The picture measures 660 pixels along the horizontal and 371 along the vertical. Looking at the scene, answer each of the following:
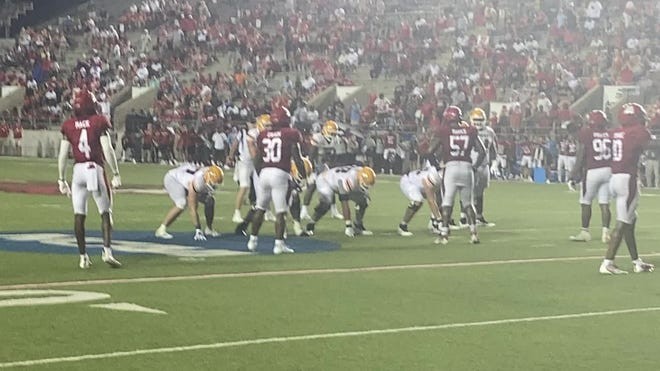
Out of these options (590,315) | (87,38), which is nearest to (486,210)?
(590,315)

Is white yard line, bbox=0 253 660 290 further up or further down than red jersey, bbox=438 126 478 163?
further down

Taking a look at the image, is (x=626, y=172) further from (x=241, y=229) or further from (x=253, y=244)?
(x=241, y=229)

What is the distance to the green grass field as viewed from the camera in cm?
783

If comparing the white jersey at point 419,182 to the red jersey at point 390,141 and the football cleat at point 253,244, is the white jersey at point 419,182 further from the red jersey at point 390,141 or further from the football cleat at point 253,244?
the red jersey at point 390,141

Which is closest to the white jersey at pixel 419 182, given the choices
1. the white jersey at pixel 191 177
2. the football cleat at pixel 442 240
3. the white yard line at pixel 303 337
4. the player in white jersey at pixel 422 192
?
the player in white jersey at pixel 422 192

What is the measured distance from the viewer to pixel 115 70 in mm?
43938

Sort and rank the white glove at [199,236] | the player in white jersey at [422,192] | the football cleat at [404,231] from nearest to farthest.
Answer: the white glove at [199,236]
the football cleat at [404,231]
the player in white jersey at [422,192]

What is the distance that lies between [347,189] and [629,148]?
5.30 m

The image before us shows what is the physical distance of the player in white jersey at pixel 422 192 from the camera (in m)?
17.4

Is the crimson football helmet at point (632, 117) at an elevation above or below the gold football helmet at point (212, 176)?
above

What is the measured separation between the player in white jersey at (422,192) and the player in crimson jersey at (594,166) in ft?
6.37

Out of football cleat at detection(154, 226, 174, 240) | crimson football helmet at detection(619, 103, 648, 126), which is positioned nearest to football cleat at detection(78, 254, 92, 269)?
football cleat at detection(154, 226, 174, 240)

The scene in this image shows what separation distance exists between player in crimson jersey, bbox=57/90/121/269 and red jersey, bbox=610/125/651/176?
5080mm

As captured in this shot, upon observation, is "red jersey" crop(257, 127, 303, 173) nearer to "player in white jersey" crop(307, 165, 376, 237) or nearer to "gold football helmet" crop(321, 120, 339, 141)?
"player in white jersey" crop(307, 165, 376, 237)
